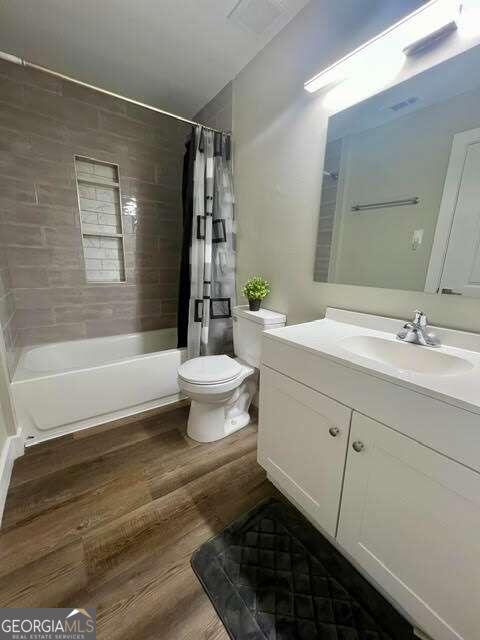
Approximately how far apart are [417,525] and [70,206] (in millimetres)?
2674

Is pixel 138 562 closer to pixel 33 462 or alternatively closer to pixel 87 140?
pixel 33 462

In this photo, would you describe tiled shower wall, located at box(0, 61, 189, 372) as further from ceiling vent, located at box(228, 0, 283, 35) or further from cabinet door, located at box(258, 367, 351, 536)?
cabinet door, located at box(258, 367, 351, 536)

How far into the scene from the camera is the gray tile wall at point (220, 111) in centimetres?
191

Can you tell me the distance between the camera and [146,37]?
154cm

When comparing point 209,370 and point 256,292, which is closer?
point 209,370

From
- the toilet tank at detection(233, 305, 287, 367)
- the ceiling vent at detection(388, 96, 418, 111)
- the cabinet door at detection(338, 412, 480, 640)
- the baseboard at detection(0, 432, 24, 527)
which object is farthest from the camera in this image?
the toilet tank at detection(233, 305, 287, 367)

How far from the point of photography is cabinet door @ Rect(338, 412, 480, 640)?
0.62 metres

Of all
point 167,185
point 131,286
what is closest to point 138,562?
point 131,286

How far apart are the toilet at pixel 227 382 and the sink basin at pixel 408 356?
2.00 ft

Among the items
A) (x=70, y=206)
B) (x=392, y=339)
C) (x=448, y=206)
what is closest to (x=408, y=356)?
(x=392, y=339)

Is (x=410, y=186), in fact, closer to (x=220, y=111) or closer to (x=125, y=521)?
(x=220, y=111)

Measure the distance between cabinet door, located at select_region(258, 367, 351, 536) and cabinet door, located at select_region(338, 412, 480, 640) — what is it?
55 mm

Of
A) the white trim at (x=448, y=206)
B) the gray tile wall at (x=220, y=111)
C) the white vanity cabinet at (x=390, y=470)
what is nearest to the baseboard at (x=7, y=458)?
the white vanity cabinet at (x=390, y=470)

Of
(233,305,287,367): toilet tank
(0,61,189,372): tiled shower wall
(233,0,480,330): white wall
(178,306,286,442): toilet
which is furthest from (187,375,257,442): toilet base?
(0,61,189,372): tiled shower wall
